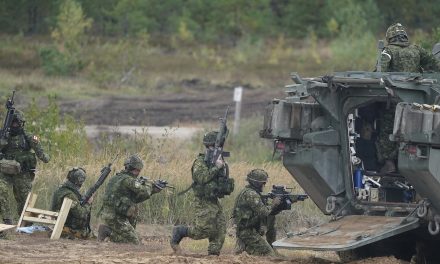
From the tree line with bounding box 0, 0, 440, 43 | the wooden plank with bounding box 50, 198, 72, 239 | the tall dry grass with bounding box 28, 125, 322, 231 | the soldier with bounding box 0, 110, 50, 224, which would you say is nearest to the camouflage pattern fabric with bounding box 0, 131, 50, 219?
the soldier with bounding box 0, 110, 50, 224

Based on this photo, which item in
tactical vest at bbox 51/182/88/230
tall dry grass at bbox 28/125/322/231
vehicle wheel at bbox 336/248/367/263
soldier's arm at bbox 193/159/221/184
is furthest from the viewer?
tall dry grass at bbox 28/125/322/231

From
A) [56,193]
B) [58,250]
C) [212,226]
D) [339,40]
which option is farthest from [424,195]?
[339,40]

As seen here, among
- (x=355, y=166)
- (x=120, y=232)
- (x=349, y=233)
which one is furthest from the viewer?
(x=120, y=232)

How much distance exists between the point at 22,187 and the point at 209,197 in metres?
3.58

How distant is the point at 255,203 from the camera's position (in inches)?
573

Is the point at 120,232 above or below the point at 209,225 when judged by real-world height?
below

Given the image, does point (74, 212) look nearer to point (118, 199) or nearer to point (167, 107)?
point (118, 199)

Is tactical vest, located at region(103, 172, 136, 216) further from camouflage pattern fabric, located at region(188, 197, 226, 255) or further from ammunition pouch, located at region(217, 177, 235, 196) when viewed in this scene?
ammunition pouch, located at region(217, 177, 235, 196)

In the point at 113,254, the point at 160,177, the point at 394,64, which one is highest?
the point at 394,64

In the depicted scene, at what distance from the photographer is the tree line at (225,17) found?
48706 millimetres

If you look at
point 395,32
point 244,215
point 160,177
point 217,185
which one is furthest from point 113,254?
point 160,177

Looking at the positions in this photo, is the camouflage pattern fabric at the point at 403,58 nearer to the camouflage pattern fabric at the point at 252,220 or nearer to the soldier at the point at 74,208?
the camouflage pattern fabric at the point at 252,220

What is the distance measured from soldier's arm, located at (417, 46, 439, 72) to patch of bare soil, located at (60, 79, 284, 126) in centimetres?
1724

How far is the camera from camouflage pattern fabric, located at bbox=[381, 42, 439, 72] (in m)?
14.1
